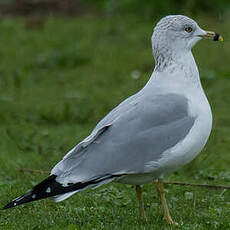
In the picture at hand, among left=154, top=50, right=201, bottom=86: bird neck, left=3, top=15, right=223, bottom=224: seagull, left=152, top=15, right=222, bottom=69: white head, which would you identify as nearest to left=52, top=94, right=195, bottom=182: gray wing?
left=3, top=15, right=223, bottom=224: seagull

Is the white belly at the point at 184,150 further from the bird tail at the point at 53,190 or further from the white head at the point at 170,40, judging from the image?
the white head at the point at 170,40

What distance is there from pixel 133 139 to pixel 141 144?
6 cm

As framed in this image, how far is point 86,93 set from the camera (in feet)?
31.4

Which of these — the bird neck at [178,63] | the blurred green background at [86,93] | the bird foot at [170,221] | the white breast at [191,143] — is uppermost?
the bird neck at [178,63]

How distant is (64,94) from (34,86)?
692mm

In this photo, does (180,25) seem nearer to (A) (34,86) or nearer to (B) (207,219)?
(B) (207,219)

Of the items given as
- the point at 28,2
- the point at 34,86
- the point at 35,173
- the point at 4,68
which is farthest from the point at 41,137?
the point at 28,2

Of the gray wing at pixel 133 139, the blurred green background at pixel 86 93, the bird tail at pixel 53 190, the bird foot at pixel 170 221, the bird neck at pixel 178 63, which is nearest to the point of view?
the bird tail at pixel 53 190

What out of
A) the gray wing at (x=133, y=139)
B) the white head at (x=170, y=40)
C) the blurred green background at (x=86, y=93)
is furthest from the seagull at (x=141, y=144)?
the blurred green background at (x=86, y=93)

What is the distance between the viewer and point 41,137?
25.7 feet

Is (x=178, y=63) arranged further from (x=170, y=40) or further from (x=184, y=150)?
(x=184, y=150)

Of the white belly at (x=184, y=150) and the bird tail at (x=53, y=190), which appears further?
the white belly at (x=184, y=150)

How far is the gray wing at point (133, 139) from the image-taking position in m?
4.61

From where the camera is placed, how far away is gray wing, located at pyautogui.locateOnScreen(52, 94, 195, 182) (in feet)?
15.1
